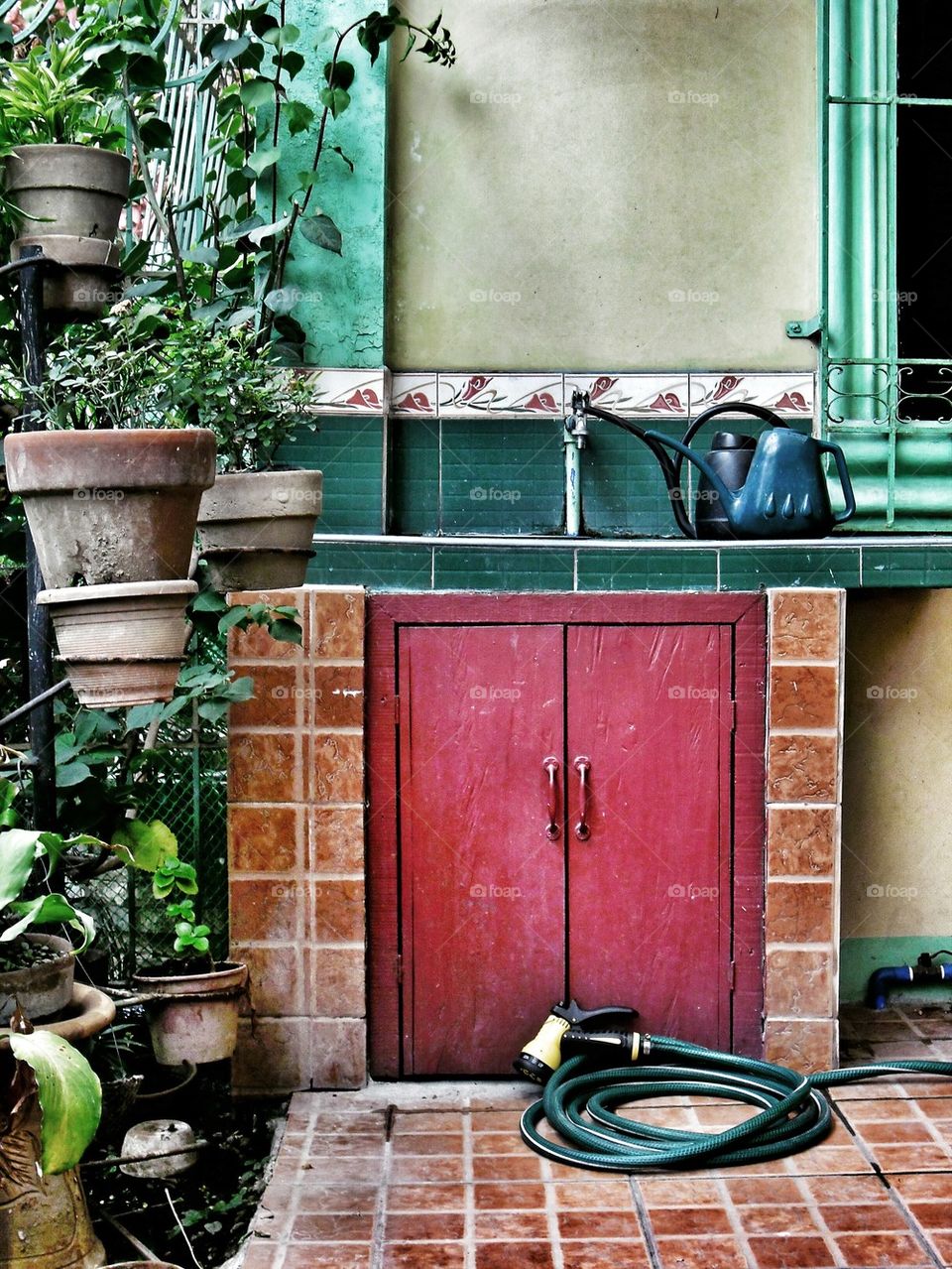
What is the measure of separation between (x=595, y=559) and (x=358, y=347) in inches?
40.2

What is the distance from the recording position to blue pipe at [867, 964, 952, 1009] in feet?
15.3

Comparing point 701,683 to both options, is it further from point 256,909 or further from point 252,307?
point 252,307

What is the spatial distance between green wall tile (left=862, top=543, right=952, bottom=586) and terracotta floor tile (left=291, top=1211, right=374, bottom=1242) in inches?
89.1

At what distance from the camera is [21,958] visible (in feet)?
9.89

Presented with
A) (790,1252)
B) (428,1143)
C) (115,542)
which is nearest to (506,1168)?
(428,1143)

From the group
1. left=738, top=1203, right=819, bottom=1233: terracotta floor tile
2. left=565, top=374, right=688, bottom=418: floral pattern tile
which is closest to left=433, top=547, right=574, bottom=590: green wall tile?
left=565, top=374, right=688, bottom=418: floral pattern tile

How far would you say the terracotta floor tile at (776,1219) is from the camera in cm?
315

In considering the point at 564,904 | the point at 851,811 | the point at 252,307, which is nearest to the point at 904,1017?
the point at 851,811

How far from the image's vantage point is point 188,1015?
12.2ft

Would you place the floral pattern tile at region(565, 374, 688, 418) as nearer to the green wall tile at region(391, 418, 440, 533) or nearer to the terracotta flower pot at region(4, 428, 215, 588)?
the green wall tile at region(391, 418, 440, 533)

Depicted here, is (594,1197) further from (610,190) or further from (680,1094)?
(610,190)

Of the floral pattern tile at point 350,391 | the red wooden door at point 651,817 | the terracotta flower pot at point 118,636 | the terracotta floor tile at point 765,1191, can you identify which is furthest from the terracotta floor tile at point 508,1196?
the floral pattern tile at point 350,391

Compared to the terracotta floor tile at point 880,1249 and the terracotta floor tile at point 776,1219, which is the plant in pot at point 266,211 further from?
the terracotta floor tile at point 880,1249

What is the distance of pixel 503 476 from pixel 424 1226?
7.53 ft
